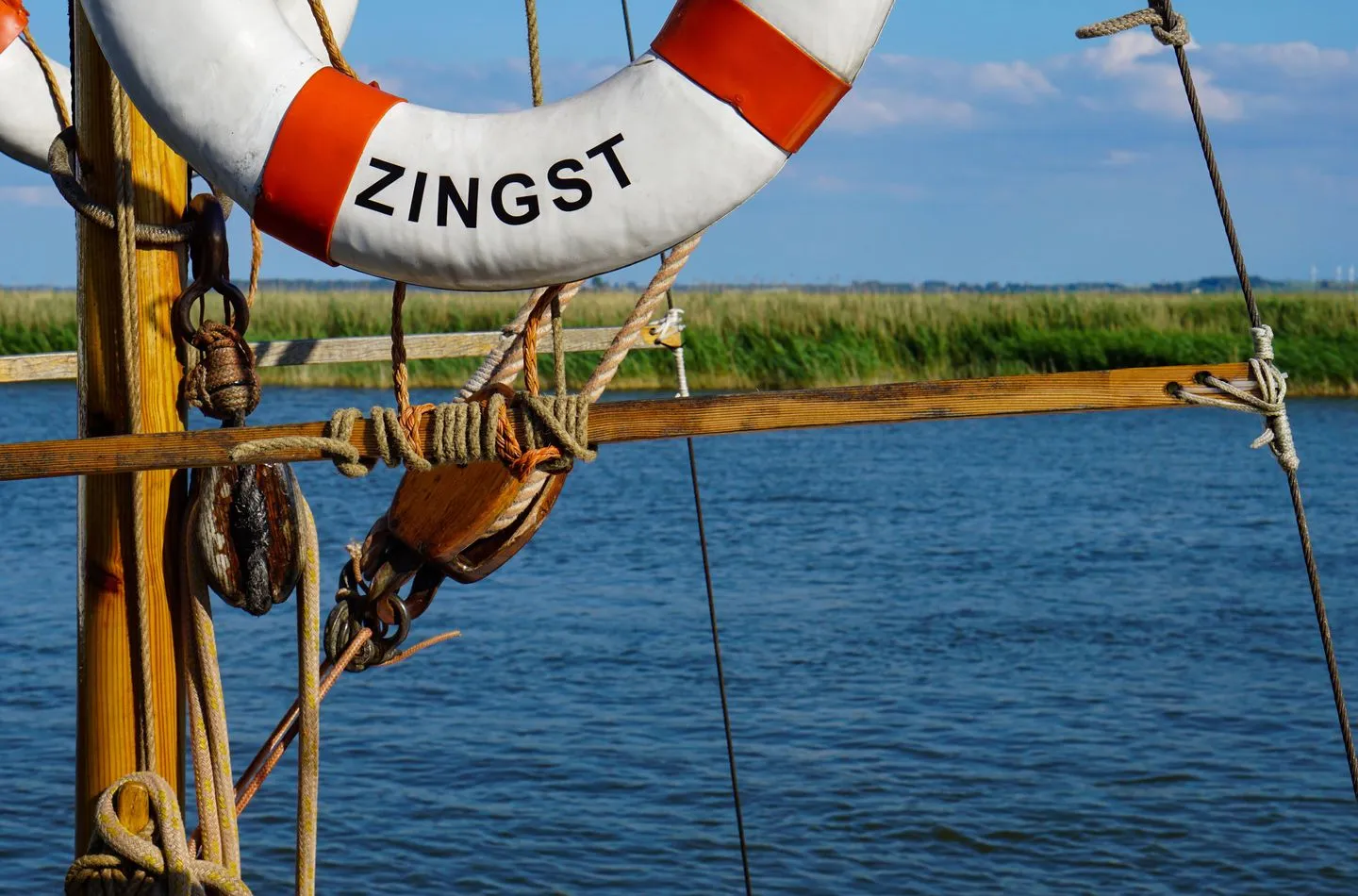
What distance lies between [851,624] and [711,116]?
6.93 meters

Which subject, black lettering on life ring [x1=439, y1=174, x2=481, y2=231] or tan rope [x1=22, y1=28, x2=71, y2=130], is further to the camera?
tan rope [x1=22, y1=28, x2=71, y2=130]

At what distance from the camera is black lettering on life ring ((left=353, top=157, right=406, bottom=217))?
1587mm

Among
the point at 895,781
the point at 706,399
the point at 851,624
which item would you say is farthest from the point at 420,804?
the point at 706,399

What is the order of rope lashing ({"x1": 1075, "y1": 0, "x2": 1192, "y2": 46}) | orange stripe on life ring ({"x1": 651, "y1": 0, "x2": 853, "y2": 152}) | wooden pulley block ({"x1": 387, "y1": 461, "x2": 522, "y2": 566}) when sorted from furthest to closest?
wooden pulley block ({"x1": 387, "y1": 461, "x2": 522, "y2": 566}), rope lashing ({"x1": 1075, "y1": 0, "x2": 1192, "y2": 46}), orange stripe on life ring ({"x1": 651, "y1": 0, "x2": 853, "y2": 152})

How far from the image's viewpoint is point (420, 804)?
18.2 feet

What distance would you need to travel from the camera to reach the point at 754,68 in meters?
1.53

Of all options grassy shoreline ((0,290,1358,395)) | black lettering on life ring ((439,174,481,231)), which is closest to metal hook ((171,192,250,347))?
black lettering on life ring ((439,174,481,231))

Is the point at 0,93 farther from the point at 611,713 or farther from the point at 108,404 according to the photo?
the point at 611,713

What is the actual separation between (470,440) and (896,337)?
52.9 ft

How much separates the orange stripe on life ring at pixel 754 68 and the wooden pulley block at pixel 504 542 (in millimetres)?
746

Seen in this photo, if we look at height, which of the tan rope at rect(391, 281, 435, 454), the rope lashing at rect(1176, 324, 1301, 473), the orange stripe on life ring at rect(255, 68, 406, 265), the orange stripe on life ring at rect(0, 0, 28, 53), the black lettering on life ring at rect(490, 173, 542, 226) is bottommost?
the rope lashing at rect(1176, 324, 1301, 473)

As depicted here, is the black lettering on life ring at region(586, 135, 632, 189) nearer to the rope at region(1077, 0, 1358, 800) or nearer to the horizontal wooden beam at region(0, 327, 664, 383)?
the rope at region(1077, 0, 1358, 800)

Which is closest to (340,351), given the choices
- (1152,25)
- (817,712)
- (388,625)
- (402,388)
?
(388,625)

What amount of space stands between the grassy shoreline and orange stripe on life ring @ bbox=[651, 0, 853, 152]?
1388 centimetres
